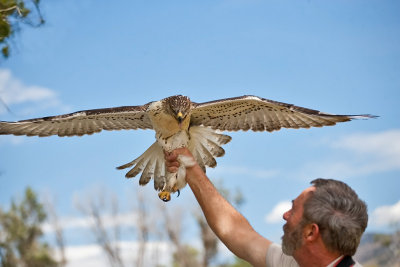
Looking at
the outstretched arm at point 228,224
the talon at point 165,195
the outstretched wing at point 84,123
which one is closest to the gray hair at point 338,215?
the outstretched arm at point 228,224

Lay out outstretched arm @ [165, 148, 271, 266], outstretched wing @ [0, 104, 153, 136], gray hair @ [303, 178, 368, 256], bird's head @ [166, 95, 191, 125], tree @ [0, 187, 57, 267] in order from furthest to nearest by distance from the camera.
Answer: tree @ [0, 187, 57, 267] → outstretched wing @ [0, 104, 153, 136] → bird's head @ [166, 95, 191, 125] → outstretched arm @ [165, 148, 271, 266] → gray hair @ [303, 178, 368, 256]

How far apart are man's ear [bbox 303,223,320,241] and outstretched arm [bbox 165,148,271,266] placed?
2.12ft

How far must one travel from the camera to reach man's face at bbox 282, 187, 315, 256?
2.94m

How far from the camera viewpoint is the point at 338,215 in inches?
109

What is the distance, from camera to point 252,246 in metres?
3.59

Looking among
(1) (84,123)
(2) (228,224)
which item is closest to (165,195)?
(2) (228,224)

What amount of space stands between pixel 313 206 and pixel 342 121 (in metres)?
2.45

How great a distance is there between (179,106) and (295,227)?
9.85 feet

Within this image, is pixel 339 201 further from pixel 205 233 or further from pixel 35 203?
pixel 35 203

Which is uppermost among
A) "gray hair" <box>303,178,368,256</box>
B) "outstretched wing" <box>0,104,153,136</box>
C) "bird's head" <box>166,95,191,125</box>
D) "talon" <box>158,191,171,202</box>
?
"outstretched wing" <box>0,104,153,136</box>

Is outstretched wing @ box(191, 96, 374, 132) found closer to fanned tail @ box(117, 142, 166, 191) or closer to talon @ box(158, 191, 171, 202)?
fanned tail @ box(117, 142, 166, 191)

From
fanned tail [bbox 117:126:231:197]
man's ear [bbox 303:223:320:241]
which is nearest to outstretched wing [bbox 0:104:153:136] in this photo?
fanned tail [bbox 117:126:231:197]

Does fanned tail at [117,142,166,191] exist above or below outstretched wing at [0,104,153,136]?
below

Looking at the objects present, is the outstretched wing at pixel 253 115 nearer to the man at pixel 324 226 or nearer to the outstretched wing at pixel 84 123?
the outstretched wing at pixel 84 123
